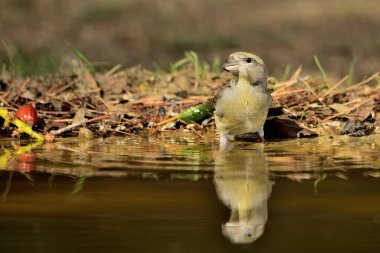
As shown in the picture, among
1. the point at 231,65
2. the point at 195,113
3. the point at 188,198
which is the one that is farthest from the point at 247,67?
the point at 188,198

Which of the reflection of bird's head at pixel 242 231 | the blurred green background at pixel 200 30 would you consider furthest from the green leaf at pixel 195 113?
the blurred green background at pixel 200 30

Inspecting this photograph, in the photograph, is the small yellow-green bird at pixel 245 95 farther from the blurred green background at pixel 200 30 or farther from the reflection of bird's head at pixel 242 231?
the blurred green background at pixel 200 30

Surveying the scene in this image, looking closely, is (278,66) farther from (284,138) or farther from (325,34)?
(284,138)

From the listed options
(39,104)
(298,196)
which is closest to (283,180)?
(298,196)

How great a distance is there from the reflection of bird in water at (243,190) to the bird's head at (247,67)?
38 centimetres

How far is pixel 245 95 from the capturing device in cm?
482

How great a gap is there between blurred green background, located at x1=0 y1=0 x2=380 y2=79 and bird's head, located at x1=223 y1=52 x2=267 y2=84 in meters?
8.07

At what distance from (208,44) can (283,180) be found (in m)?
12.1

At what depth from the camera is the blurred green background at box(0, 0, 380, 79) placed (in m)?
14.9

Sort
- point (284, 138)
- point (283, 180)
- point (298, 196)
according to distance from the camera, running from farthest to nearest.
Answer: point (284, 138) → point (283, 180) → point (298, 196)

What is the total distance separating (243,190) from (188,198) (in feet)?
0.87

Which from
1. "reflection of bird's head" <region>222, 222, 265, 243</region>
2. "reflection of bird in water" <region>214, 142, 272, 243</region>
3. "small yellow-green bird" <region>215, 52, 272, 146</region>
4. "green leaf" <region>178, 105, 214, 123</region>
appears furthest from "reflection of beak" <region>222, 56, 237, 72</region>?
"reflection of bird's head" <region>222, 222, 265, 243</region>

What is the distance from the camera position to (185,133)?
5.43 metres

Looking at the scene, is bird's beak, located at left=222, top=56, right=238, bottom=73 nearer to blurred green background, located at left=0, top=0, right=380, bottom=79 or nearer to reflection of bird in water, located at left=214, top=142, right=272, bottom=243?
reflection of bird in water, located at left=214, top=142, right=272, bottom=243
